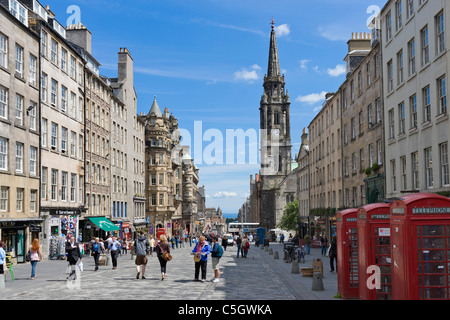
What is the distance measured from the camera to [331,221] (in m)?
50.3

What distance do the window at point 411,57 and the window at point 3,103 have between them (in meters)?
23.0

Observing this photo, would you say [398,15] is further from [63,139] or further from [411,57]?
[63,139]

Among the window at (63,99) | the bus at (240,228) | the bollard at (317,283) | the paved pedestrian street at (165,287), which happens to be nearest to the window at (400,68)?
the paved pedestrian street at (165,287)

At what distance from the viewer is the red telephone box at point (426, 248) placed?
35.2 feet

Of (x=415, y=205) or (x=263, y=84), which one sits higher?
(x=263, y=84)

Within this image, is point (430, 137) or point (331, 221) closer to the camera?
point (430, 137)

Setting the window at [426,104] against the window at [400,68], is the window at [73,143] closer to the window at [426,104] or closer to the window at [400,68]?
the window at [400,68]

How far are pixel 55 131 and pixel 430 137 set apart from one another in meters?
28.0

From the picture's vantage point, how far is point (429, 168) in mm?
24484

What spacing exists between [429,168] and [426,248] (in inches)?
581

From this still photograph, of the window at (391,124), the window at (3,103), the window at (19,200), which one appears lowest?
the window at (19,200)

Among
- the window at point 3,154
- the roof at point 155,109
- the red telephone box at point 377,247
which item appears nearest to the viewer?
the red telephone box at point 377,247
